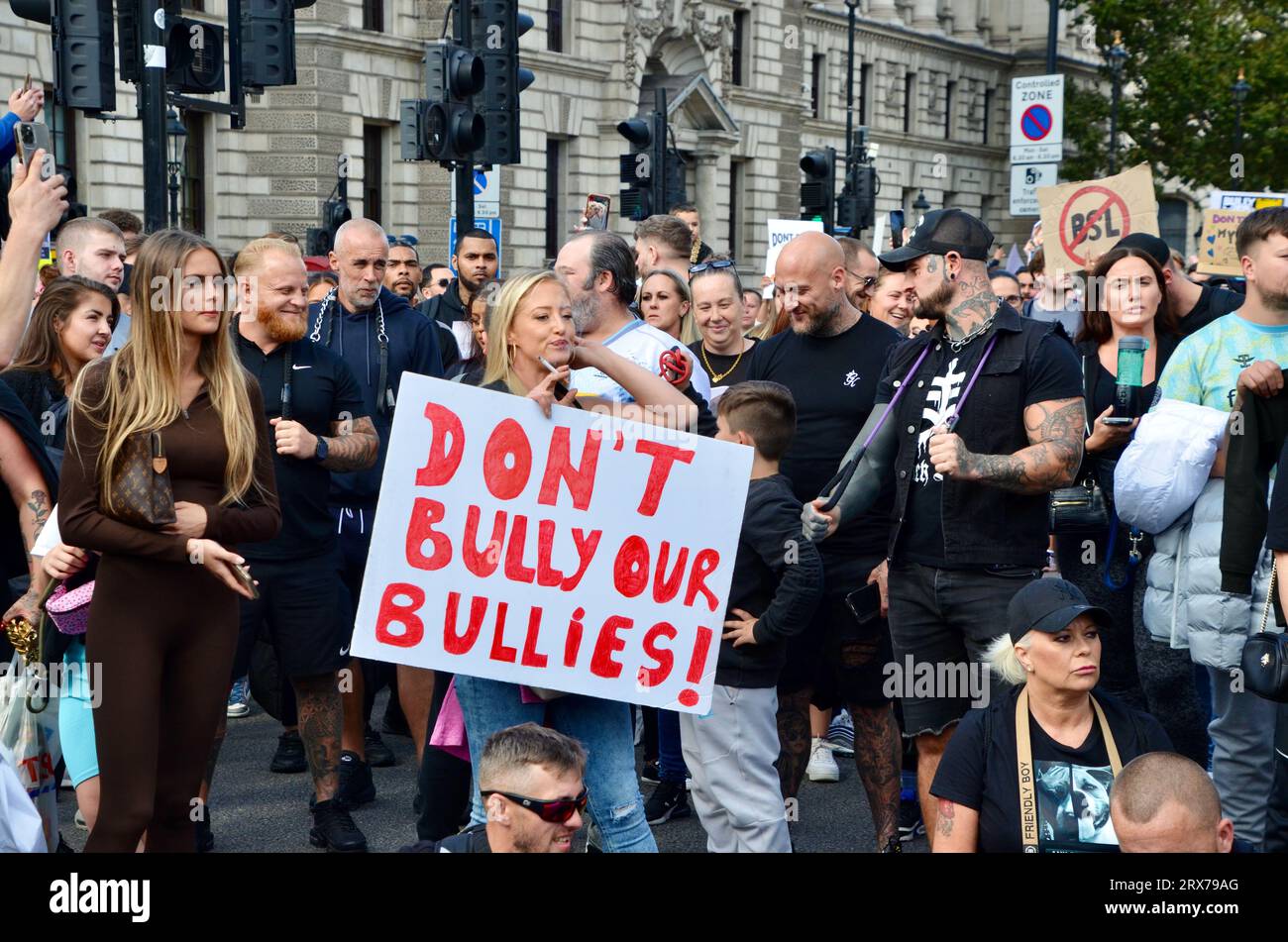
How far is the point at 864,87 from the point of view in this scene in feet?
212

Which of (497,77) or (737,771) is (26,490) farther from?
(497,77)

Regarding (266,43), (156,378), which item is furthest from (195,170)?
(156,378)

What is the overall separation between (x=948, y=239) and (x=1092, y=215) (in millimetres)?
4559

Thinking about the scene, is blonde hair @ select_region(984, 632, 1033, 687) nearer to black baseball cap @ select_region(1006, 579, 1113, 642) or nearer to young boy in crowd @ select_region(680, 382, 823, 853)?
black baseball cap @ select_region(1006, 579, 1113, 642)

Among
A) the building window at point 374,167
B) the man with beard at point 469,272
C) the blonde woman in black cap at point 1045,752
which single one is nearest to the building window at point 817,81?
the building window at point 374,167

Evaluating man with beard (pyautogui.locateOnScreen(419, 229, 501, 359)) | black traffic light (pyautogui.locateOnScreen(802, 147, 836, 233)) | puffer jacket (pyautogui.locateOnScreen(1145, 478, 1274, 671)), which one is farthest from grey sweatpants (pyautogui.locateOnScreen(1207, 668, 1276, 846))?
black traffic light (pyautogui.locateOnScreen(802, 147, 836, 233))

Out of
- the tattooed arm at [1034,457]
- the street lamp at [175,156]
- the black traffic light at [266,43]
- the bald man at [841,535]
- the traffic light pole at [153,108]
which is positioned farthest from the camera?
the street lamp at [175,156]

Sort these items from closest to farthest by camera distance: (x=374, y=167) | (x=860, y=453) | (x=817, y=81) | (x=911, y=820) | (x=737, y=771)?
(x=737, y=771) → (x=860, y=453) → (x=911, y=820) → (x=374, y=167) → (x=817, y=81)

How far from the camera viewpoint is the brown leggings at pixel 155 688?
15.2 ft

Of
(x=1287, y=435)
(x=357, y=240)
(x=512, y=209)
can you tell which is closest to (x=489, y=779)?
(x=1287, y=435)

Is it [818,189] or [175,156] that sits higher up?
[175,156]

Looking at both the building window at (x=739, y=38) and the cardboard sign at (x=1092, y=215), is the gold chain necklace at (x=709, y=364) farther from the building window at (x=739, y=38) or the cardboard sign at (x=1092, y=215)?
the building window at (x=739, y=38)

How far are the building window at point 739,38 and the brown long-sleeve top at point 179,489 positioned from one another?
48869 millimetres

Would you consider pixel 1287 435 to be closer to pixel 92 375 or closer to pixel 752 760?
pixel 752 760
